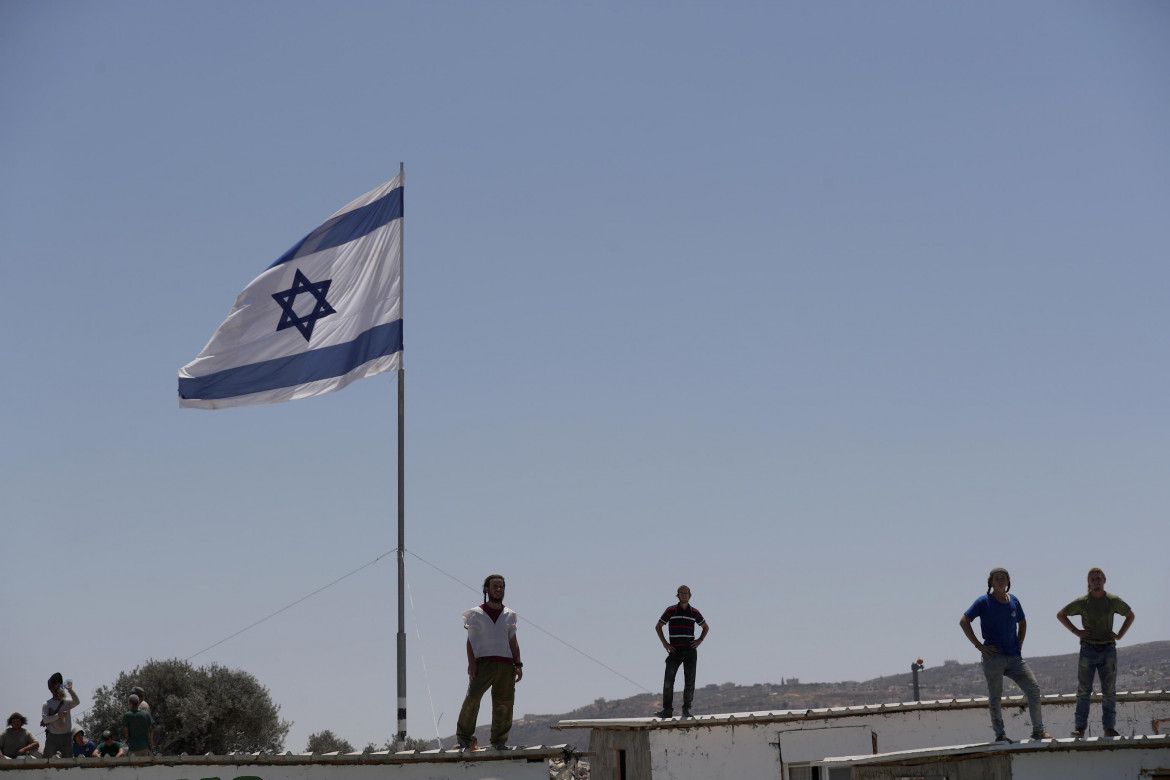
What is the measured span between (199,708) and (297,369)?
2370 centimetres

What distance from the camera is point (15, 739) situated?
55.2ft

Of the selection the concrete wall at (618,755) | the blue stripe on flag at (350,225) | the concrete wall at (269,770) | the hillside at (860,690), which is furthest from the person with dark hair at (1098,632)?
the hillside at (860,690)

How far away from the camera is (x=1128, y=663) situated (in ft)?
294

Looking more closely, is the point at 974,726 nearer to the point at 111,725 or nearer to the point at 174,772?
the point at 174,772

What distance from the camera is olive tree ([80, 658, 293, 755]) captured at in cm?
3747

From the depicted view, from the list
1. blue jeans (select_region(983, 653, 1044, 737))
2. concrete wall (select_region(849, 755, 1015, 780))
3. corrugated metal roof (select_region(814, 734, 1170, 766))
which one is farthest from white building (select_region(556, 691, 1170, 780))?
blue jeans (select_region(983, 653, 1044, 737))

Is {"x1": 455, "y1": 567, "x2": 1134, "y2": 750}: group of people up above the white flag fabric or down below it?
below

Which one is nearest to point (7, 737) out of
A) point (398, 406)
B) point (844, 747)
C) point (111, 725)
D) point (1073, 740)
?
point (398, 406)

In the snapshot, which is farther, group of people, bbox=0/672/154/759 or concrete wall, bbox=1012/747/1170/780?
group of people, bbox=0/672/154/759

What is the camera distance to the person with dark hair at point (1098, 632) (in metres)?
14.6

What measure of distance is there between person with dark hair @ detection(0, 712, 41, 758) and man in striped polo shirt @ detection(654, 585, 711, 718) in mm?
8845

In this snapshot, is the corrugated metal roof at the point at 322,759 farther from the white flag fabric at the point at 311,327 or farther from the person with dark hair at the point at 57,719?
the white flag fabric at the point at 311,327

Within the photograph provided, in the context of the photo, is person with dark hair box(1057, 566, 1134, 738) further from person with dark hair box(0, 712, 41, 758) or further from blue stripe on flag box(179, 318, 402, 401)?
person with dark hair box(0, 712, 41, 758)

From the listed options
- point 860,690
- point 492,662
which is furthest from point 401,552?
point 860,690
